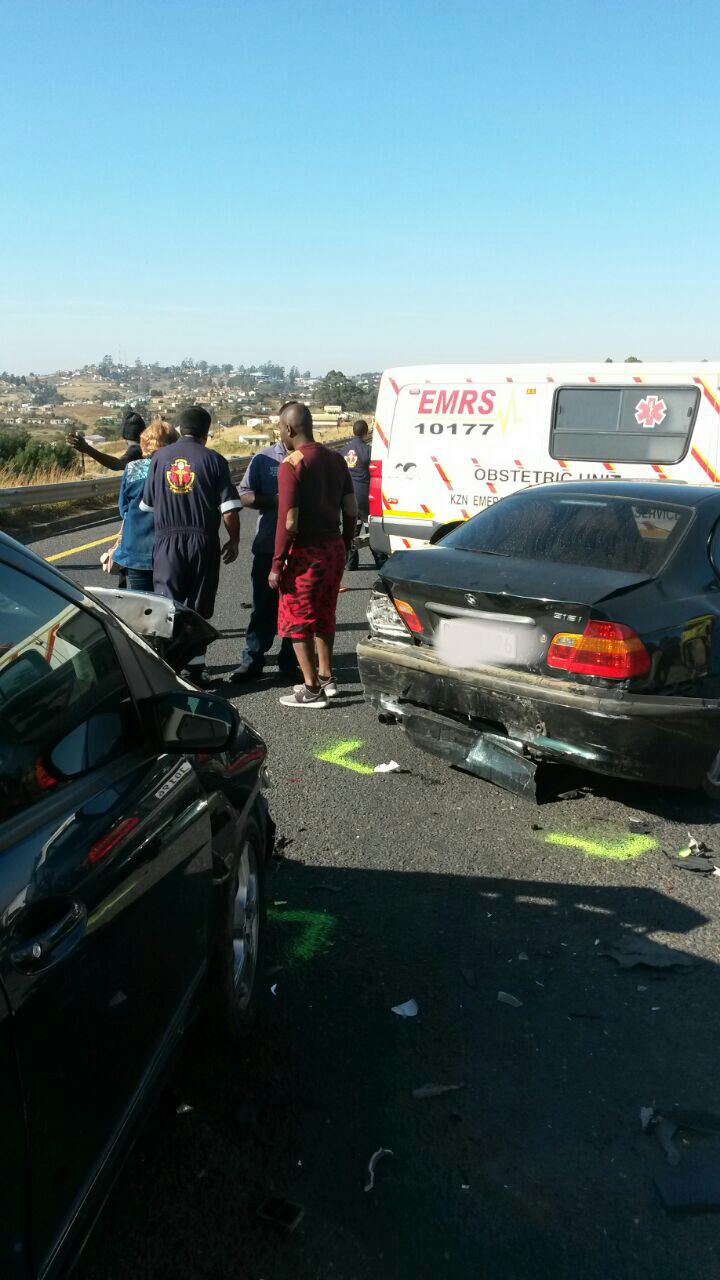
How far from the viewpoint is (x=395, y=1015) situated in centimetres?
344

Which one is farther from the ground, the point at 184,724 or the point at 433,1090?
the point at 184,724

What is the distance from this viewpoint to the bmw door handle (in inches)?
67.2

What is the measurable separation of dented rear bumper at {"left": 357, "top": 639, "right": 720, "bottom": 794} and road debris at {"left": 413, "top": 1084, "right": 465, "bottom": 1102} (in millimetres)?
2057

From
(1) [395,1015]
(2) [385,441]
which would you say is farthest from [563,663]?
(2) [385,441]

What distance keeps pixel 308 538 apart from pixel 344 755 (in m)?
1.52

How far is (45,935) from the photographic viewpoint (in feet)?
5.86

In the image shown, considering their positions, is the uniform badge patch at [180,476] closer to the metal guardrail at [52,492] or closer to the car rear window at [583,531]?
the car rear window at [583,531]

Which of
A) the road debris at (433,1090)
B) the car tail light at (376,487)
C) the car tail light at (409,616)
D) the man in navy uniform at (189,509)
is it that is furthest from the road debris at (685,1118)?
the car tail light at (376,487)

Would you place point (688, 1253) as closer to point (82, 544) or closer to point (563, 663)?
point (563, 663)

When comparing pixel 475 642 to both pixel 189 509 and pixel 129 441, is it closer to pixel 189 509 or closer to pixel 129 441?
pixel 189 509

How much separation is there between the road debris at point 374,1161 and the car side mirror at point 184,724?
110cm

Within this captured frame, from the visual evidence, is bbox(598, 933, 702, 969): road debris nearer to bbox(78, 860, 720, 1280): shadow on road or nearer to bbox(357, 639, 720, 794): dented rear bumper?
bbox(78, 860, 720, 1280): shadow on road

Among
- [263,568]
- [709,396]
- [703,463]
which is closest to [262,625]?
[263,568]

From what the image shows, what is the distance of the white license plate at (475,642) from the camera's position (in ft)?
16.8
